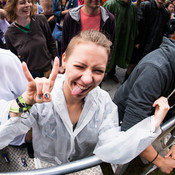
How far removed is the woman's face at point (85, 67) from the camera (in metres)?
0.93

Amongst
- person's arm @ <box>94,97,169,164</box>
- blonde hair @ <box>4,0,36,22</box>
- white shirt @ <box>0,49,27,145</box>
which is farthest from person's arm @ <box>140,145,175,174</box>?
blonde hair @ <box>4,0,36,22</box>

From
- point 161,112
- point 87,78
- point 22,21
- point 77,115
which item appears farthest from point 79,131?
point 22,21

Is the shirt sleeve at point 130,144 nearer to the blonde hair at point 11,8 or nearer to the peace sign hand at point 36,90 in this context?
the peace sign hand at point 36,90

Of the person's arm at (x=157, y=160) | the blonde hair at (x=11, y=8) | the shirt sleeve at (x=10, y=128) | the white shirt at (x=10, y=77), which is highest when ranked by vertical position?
the blonde hair at (x=11, y=8)

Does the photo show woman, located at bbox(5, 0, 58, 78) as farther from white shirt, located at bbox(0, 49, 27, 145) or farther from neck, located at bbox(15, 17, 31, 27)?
white shirt, located at bbox(0, 49, 27, 145)

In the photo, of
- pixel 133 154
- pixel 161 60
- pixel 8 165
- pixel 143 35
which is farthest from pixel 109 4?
pixel 8 165

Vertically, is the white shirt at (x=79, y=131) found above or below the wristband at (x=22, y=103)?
below

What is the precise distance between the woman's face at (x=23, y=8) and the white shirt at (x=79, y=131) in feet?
3.91

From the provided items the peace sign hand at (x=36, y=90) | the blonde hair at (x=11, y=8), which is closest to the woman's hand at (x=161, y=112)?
the peace sign hand at (x=36, y=90)

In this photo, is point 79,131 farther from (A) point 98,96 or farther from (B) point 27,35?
(B) point 27,35

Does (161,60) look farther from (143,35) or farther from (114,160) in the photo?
(143,35)

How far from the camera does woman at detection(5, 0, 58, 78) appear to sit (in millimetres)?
1819

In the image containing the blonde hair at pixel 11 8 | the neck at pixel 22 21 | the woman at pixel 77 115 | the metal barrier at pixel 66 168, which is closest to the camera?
the metal barrier at pixel 66 168

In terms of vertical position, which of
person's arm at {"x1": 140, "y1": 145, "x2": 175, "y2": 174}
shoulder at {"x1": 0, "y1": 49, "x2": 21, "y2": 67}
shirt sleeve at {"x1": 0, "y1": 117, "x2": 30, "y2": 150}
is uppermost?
shoulder at {"x1": 0, "y1": 49, "x2": 21, "y2": 67}
